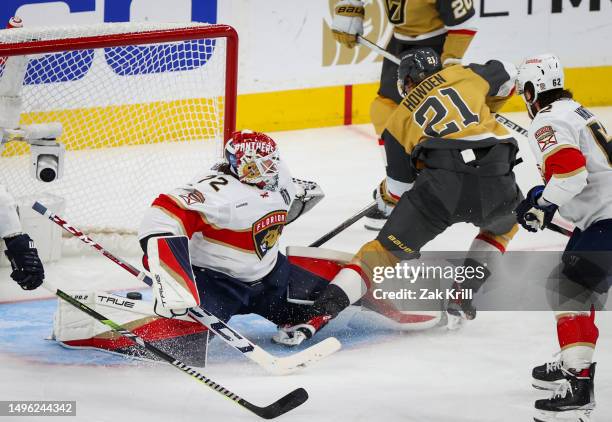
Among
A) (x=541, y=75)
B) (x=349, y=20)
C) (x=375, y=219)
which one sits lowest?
(x=375, y=219)

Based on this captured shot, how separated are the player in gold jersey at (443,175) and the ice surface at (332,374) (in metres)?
0.19

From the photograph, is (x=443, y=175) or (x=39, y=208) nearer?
(x=39, y=208)

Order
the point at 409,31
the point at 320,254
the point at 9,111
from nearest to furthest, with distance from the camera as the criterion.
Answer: the point at 320,254 → the point at 9,111 → the point at 409,31

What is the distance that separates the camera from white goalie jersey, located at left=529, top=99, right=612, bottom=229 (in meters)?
3.56

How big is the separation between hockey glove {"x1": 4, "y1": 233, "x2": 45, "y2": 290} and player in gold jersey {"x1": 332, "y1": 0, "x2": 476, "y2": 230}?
177 cm

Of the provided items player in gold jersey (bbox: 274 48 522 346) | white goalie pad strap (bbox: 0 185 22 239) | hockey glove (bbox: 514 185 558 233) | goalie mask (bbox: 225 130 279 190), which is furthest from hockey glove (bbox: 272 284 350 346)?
white goalie pad strap (bbox: 0 185 22 239)

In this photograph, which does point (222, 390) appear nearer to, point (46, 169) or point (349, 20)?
point (46, 169)

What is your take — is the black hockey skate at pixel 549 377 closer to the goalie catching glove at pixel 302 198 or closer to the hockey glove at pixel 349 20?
the goalie catching glove at pixel 302 198

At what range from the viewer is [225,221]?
3945 mm

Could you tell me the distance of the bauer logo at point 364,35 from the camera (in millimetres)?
6695

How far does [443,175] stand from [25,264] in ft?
4.39

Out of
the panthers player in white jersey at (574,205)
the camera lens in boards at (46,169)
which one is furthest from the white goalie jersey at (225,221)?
the panthers player in white jersey at (574,205)

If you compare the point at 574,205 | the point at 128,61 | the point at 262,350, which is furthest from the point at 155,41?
the point at 574,205

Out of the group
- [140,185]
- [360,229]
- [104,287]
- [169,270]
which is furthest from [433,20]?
[169,270]
